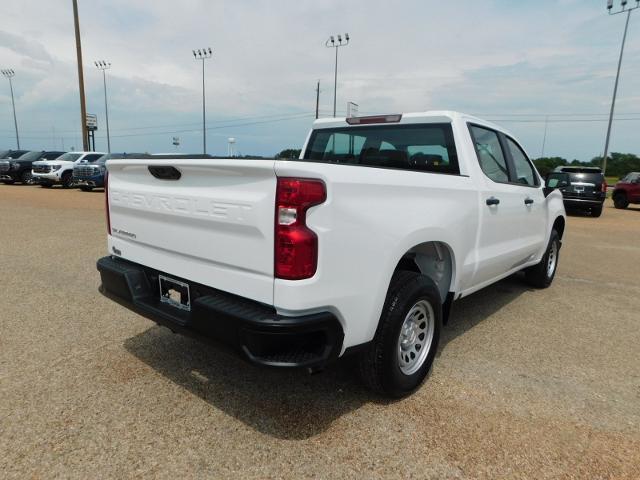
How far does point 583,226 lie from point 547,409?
1196 cm

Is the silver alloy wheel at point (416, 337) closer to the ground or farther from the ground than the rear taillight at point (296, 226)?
closer to the ground

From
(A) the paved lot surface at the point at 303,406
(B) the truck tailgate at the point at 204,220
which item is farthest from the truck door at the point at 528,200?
(B) the truck tailgate at the point at 204,220

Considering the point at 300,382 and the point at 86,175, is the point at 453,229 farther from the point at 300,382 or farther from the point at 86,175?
the point at 86,175

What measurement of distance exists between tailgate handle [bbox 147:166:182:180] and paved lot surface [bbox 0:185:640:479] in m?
1.35

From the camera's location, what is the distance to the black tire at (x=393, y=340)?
2.61m

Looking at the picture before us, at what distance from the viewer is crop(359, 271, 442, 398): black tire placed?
261 centimetres

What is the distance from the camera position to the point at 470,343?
3.83 metres

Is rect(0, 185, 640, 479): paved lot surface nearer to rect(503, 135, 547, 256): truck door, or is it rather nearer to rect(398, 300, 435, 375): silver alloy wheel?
rect(398, 300, 435, 375): silver alloy wheel

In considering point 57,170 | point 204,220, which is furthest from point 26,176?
point 204,220

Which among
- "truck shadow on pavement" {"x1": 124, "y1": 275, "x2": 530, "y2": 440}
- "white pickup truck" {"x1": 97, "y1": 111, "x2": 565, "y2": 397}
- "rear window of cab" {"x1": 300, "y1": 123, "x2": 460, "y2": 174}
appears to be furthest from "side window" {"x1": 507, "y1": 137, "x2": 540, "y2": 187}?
"truck shadow on pavement" {"x1": 124, "y1": 275, "x2": 530, "y2": 440}

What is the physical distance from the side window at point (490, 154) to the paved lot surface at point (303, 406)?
1417 millimetres

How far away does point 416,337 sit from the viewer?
301cm

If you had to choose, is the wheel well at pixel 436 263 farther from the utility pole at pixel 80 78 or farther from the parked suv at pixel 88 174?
the utility pole at pixel 80 78

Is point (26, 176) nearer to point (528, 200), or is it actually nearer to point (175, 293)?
point (175, 293)
